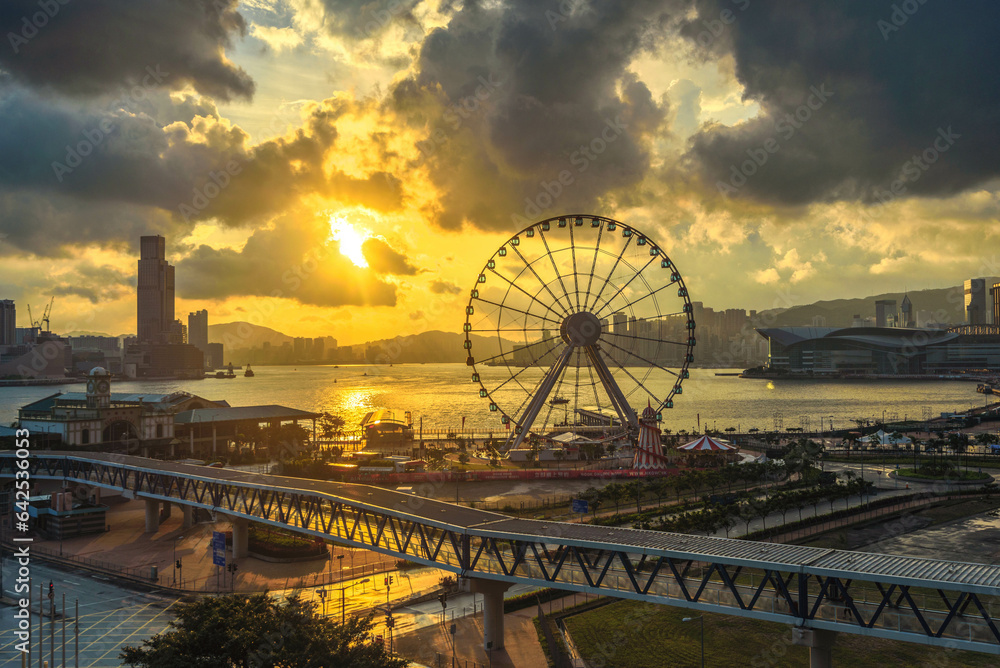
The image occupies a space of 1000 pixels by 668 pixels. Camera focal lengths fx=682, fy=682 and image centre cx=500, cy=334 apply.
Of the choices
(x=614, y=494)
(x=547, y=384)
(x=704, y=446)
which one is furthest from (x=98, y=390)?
(x=704, y=446)

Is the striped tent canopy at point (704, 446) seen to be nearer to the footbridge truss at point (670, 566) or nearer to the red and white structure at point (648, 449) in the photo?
the red and white structure at point (648, 449)

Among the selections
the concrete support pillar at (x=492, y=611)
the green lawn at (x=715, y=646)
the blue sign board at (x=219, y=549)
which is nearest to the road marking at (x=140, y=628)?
the blue sign board at (x=219, y=549)

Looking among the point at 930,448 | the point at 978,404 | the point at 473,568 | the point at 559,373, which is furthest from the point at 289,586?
the point at 978,404

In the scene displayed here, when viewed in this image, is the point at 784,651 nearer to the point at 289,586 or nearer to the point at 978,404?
the point at 289,586

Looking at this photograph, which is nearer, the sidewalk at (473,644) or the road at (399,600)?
the sidewalk at (473,644)

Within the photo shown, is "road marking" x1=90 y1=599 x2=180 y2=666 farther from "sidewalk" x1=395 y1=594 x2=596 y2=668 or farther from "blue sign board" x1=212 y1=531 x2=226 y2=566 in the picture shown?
"sidewalk" x1=395 y1=594 x2=596 y2=668
